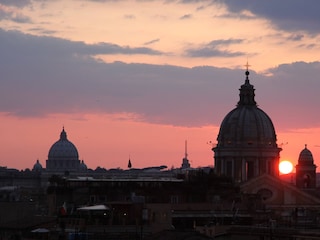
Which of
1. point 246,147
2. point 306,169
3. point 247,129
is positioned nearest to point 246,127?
point 247,129

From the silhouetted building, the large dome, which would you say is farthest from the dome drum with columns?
the silhouetted building

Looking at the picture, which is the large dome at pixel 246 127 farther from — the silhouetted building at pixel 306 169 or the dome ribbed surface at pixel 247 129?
the silhouetted building at pixel 306 169

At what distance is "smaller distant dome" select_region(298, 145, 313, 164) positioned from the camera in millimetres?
161250

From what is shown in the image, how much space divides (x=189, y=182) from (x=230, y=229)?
41.3 metres

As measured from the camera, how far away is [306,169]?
162 meters

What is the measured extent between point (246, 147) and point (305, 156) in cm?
711

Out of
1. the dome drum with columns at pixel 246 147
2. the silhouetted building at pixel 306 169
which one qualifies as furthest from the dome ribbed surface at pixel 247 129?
the silhouetted building at pixel 306 169

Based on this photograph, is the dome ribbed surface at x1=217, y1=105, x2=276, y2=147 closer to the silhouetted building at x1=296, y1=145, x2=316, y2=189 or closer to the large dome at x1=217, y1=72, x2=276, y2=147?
the large dome at x1=217, y1=72, x2=276, y2=147

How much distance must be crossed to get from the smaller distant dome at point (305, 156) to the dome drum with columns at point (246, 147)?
2.69 metres

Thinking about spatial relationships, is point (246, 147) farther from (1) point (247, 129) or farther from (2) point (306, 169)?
(2) point (306, 169)

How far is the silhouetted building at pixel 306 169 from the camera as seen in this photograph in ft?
529

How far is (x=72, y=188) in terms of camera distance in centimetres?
10538

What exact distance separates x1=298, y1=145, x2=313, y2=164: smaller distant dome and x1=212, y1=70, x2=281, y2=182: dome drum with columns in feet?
8.83

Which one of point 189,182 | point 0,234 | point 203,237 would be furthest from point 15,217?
point 203,237
